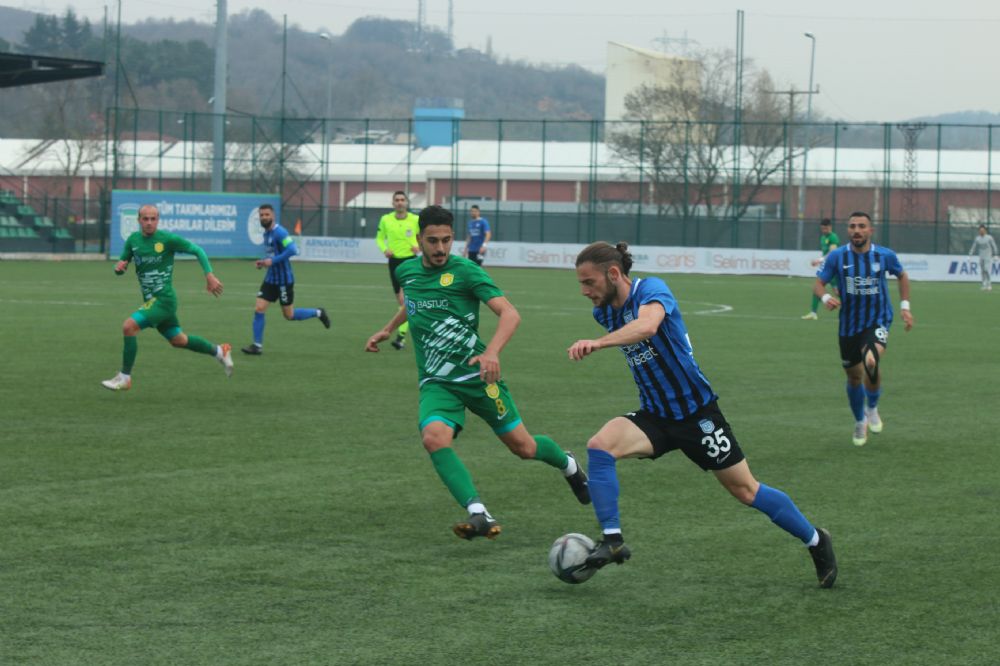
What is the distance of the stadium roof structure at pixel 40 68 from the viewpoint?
42.1 m

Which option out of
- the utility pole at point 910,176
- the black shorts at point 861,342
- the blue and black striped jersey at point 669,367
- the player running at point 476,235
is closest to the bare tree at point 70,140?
the player running at point 476,235

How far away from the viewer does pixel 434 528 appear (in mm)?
8727

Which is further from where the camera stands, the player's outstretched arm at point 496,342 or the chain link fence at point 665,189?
the chain link fence at point 665,189

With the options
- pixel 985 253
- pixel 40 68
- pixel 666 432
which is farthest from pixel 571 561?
pixel 40 68

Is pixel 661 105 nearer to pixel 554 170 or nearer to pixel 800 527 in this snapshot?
pixel 554 170

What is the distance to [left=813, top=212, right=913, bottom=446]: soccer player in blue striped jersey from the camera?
42.0 ft

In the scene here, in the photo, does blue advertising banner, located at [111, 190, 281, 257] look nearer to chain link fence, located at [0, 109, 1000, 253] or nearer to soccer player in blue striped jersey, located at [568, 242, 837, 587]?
chain link fence, located at [0, 109, 1000, 253]

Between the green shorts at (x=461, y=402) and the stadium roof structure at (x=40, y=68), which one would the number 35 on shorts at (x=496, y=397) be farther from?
the stadium roof structure at (x=40, y=68)

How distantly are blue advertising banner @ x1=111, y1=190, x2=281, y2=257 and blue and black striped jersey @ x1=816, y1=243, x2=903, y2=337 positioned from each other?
3952 centimetres

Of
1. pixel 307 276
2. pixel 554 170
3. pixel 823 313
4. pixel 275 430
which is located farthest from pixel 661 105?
pixel 275 430

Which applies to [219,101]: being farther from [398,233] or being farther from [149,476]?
[149,476]

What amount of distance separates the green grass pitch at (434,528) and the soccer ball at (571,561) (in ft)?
0.28

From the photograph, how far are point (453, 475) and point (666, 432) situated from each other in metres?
1.46

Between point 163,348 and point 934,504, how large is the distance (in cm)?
1330
